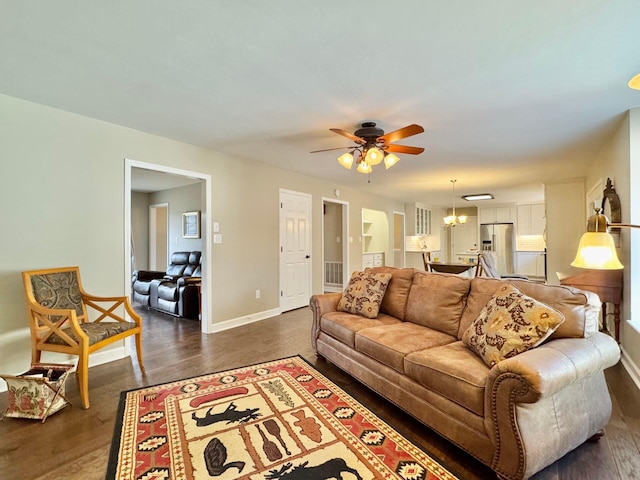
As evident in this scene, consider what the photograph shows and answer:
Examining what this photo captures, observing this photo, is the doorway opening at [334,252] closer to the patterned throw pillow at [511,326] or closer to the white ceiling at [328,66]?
the white ceiling at [328,66]

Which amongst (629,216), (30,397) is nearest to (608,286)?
(629,216)

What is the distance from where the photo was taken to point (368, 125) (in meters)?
3.05

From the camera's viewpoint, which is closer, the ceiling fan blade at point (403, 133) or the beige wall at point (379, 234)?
the ceiling fan blade at point (403, 133)

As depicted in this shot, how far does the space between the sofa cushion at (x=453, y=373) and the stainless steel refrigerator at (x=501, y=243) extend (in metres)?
8.21

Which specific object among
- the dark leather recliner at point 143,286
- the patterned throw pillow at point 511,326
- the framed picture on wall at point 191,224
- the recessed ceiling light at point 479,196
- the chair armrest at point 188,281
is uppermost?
the recessed ceiling light at point 479,196

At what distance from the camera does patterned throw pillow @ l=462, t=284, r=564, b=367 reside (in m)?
1.64

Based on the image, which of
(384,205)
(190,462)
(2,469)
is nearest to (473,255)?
(384,205)

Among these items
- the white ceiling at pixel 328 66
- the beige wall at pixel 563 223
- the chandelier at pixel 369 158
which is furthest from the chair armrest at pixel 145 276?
the beige wall at pixel 563 223

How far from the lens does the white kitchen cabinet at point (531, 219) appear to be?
8.66m

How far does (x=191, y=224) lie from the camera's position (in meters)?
6.30

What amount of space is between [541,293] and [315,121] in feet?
7.62

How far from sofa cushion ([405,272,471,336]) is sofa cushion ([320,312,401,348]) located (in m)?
0.24

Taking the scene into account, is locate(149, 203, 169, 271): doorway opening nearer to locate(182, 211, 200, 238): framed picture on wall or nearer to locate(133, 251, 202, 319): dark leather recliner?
locate(182, 211, 200, 238): framed picture on wall

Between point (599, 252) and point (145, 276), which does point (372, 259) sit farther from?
point (599, 252)
